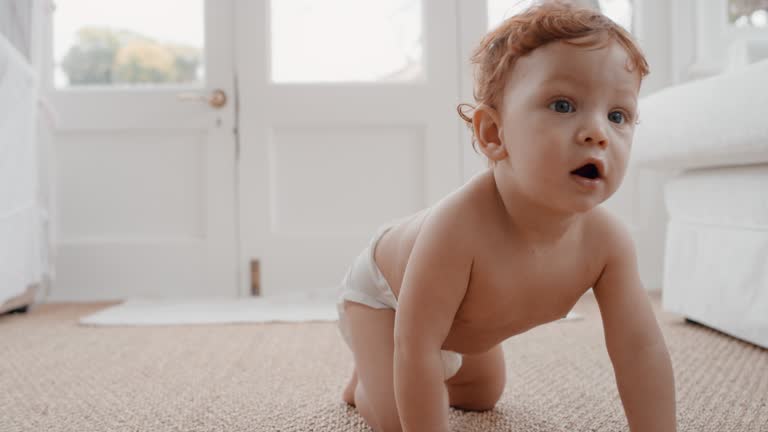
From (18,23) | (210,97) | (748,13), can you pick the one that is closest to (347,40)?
(210,97)

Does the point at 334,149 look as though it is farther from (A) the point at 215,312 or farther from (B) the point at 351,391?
(B) the point at 351,391

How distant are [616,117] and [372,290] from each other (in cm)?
34

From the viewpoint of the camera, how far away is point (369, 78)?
86.7 inches

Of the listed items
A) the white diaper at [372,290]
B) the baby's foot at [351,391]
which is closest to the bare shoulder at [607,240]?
the white diaper at [372,290]

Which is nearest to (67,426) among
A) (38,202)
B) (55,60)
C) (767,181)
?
(767,181)

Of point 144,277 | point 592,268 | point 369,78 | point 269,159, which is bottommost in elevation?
point 144,277

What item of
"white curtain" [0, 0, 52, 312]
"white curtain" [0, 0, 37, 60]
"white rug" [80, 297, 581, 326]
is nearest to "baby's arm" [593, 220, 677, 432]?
"white rug" [80, 297, 581, 326]

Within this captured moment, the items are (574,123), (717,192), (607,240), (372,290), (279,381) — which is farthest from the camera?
(717,192)

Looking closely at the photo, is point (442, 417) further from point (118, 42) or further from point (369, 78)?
point (118, 42)

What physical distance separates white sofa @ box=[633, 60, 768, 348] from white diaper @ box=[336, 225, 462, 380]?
0.62 meters

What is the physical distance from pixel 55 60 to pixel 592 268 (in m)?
2.13

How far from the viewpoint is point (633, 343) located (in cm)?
60

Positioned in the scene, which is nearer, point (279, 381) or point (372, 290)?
point (372, 290)

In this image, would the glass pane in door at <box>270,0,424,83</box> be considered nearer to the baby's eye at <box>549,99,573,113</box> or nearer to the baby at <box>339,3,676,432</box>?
the baby at <box>339,3,676,432</box>
